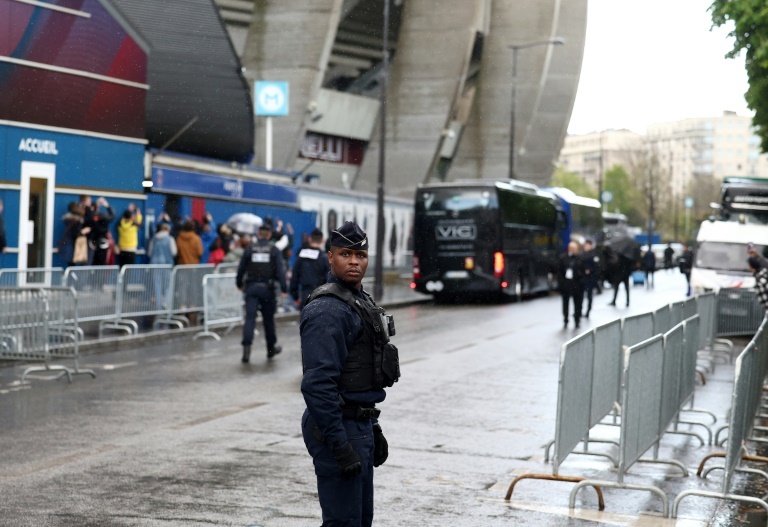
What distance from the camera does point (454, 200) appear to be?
3412cm

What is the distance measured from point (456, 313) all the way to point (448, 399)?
16.4 metres

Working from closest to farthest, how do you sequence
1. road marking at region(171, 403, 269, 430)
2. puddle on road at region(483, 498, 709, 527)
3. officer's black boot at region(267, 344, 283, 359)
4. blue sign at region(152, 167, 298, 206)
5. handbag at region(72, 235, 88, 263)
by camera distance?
puddle on road at region(483, 498, 709, 527)
road marking at region(171, 403, 269, 430)
officer's black boot at region(267, 344, 283, 359)
handbag at region(72, 235, 88, 263)
blue sign at region(152, 167, 298, 206)

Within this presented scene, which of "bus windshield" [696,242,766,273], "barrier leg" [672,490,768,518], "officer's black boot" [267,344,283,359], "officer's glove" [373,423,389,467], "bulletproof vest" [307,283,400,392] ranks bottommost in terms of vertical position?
"officer's black boot" [267,344,283,359]

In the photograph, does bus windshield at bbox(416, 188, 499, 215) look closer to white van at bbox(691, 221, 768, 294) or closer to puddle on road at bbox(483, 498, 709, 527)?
white van at bbox(691, 221, 768, 294)

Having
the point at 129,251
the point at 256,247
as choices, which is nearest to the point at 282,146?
the point at 129,251

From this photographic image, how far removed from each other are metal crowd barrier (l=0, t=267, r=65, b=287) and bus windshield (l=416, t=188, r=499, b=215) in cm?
1727

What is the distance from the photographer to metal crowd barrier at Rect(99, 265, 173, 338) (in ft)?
64.1

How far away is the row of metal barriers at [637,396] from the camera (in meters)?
7.93

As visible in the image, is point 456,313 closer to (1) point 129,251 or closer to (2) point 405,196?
(1) point 129,251

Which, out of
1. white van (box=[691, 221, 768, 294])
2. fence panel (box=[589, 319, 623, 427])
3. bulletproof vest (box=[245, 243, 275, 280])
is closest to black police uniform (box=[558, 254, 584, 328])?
white van (box=[691, 221, 768, 294])

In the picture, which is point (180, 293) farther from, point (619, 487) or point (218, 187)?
point (619, 487)

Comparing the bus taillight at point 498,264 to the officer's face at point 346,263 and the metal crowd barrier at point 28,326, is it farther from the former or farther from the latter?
the officer's face at point 346,263

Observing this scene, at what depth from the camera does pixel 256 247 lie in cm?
1603

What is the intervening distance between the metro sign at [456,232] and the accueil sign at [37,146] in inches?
486
